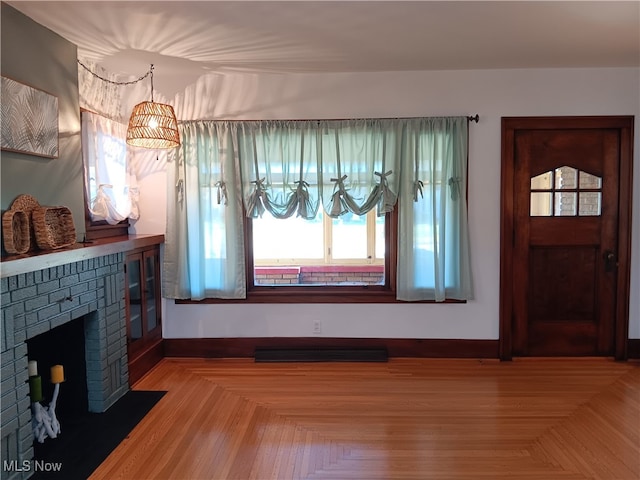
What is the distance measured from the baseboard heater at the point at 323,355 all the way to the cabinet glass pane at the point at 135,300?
3.22ft

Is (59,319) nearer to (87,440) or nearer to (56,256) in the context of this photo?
(56,256)

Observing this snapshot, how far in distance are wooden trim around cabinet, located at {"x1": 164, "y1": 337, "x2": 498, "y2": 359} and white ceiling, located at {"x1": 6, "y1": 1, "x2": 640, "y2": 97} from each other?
2.24m

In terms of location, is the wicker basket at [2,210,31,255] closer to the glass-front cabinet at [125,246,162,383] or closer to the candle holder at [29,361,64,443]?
the candle holder at [29,361,64,443]

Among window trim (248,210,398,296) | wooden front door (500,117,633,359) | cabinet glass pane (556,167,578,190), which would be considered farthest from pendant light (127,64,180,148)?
cabinet glass pane (556,167,578,190)

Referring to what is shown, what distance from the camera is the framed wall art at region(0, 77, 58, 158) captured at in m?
2.23

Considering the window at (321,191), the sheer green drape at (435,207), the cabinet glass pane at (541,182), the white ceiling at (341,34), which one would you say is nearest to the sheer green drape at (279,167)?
the window at (321,191)

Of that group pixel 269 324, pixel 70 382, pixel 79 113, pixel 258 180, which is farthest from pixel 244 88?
pixel 70 382

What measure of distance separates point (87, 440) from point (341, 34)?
9.33ft

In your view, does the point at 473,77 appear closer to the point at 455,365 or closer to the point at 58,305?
the point at 455,365

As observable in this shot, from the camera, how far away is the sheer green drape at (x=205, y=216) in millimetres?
3529

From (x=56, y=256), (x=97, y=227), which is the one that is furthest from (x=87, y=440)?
(x=97, y=227)

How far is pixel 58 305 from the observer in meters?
2.34

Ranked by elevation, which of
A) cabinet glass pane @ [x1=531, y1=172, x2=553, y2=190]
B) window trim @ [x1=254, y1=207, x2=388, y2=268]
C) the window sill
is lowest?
the window sill

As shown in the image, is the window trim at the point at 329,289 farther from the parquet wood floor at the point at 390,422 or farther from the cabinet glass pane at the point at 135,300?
the cabinet glass pane at the point at 135,300
